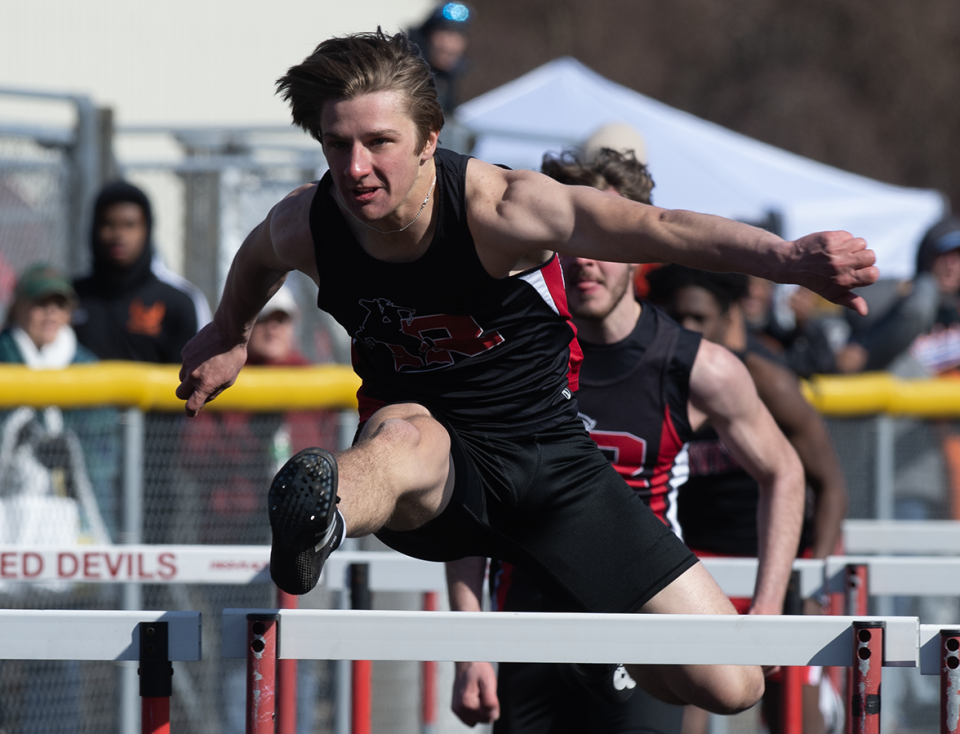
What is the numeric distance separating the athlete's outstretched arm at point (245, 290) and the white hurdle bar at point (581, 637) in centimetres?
99

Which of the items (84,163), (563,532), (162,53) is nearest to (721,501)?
(563,532)

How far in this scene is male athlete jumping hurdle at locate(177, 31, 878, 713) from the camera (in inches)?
101

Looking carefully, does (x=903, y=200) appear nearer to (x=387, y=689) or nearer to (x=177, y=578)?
(x=387, y=689)

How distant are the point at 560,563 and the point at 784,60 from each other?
32.9 meters

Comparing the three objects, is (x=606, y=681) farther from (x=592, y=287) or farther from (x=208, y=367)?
(x=208, y=367)

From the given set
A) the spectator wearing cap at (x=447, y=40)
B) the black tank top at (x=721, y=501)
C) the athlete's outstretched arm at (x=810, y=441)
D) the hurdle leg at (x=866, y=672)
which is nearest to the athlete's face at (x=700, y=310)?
the black tank top at (x=721, y=501)

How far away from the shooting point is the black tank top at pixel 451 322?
282 cm

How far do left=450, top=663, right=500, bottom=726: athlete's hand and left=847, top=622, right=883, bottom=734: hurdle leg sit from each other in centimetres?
131

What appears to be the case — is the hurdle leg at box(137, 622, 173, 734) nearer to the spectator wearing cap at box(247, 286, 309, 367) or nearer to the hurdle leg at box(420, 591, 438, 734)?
the hurdle leg at box(420, 591, 438, 734)

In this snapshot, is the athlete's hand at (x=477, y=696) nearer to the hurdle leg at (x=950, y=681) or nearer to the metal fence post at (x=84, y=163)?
the hurdle leg at (x=950, y=681)

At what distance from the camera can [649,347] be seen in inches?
144

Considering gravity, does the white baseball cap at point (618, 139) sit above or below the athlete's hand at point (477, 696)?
above

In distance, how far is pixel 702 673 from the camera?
10.0 feet

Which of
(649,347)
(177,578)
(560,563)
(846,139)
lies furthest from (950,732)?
(846,139)
